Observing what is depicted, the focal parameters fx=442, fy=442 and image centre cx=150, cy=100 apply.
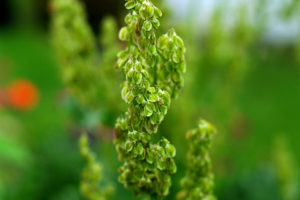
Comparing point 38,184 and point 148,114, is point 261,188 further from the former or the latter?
point 148,114

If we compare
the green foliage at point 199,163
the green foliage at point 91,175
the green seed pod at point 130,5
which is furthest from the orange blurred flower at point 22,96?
the green seed pod at point 130,5

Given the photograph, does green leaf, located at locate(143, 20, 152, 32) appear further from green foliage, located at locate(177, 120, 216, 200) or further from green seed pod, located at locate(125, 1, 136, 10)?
green foliage, located at locate(177, 120, 216, 200)

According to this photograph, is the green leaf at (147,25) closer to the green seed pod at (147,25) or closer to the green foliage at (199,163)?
the green seed pod at (147,25)

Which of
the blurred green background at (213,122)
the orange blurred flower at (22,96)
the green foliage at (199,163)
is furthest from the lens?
the orange blurred flower at (22,96)

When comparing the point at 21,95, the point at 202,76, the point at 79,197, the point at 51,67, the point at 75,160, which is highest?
the point at 51,67

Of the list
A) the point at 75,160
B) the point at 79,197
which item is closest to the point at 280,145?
the point at 79,197
